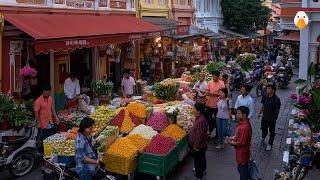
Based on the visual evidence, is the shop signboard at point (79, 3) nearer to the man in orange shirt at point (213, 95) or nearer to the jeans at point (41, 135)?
the jeans at point (41, 135)

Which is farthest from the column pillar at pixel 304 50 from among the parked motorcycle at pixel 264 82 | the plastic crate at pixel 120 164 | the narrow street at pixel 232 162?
the plastic crate at pixel 120 164

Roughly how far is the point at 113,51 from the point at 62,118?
809cm

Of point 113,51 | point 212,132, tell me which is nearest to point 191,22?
point 113,51

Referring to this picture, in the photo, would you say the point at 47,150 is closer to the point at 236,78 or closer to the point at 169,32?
the point at 169,32

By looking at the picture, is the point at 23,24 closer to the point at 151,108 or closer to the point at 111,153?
the point at 151,108

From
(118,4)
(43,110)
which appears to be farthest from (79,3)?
(43,110)

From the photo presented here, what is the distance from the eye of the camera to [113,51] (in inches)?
771

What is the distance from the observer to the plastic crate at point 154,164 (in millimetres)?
8852

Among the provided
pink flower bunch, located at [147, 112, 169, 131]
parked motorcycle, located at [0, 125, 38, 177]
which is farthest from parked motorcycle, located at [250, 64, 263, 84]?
parked motorcycle, located at [0, 125, 38, 177]

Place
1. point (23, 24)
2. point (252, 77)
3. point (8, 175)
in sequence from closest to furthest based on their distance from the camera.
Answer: point (8, 175) < point (23, 24) < point (252, 77)

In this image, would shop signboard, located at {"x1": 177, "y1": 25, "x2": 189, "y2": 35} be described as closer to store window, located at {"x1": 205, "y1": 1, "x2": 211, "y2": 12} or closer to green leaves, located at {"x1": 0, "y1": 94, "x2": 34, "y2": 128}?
store window, located at {"x1": 205, "y1": 1, "x2": 211, "y2": 12}

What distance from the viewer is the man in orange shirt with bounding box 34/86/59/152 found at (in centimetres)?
1039

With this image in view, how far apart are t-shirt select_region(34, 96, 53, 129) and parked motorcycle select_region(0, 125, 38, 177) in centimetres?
40

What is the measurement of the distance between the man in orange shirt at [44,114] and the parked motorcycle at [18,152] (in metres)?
0.40
